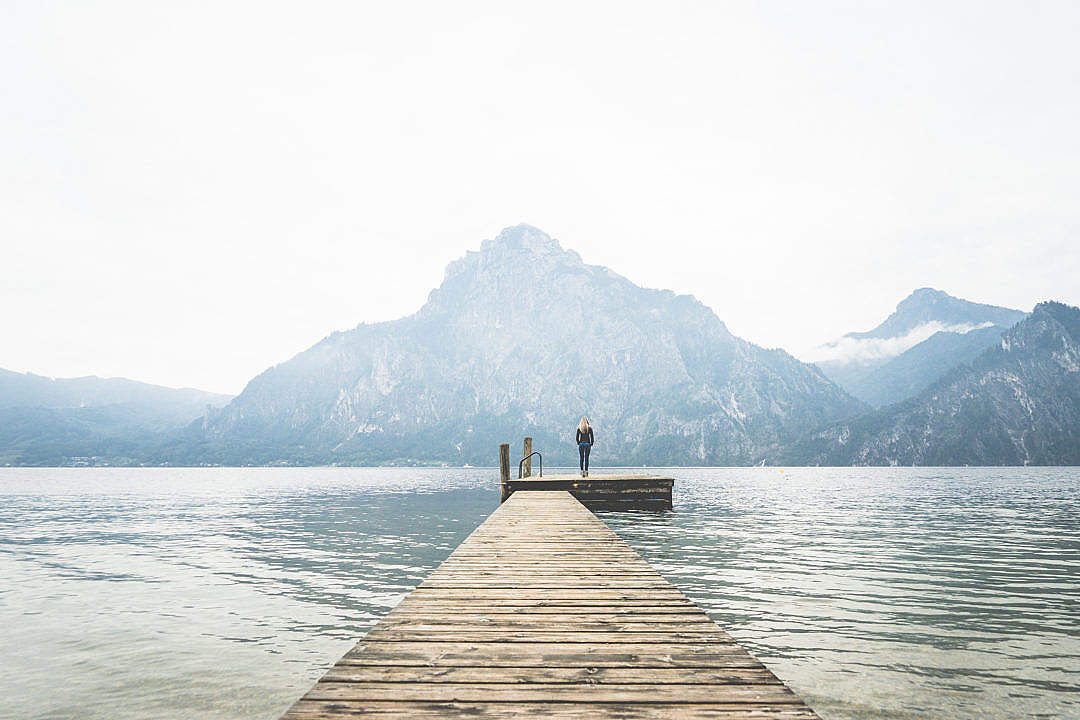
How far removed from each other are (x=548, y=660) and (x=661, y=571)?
15457 millimetres

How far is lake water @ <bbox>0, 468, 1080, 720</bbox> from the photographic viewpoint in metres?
10.1

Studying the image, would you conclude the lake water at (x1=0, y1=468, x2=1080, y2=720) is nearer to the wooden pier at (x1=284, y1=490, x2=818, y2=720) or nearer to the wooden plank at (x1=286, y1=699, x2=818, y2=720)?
the wooden pier at (x1=284, y1=490, x2=818, y2=720)

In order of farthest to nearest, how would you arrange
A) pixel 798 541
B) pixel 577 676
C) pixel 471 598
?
1. pixel 798 541
2. pixel 471 598
3. pixel 577 676

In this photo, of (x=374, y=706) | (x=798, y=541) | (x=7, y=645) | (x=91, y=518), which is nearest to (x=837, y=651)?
(x=374, y=706)

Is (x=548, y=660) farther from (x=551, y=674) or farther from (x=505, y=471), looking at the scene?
(x=505, y=471)

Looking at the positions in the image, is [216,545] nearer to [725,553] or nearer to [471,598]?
[725,553]

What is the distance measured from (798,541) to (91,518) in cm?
4811

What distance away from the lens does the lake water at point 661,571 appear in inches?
398

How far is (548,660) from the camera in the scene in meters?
5.55

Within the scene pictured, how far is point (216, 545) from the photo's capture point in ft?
98.5

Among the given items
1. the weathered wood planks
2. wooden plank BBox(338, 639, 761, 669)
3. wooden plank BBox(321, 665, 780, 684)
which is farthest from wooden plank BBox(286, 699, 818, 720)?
the weathered wood planks

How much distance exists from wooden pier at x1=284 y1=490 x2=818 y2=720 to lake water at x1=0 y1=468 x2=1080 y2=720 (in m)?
3.89

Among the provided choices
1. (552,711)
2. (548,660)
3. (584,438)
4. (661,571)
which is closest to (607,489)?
(584,438)

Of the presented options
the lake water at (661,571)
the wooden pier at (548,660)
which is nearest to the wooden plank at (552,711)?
the wooden pier at (548,660)
